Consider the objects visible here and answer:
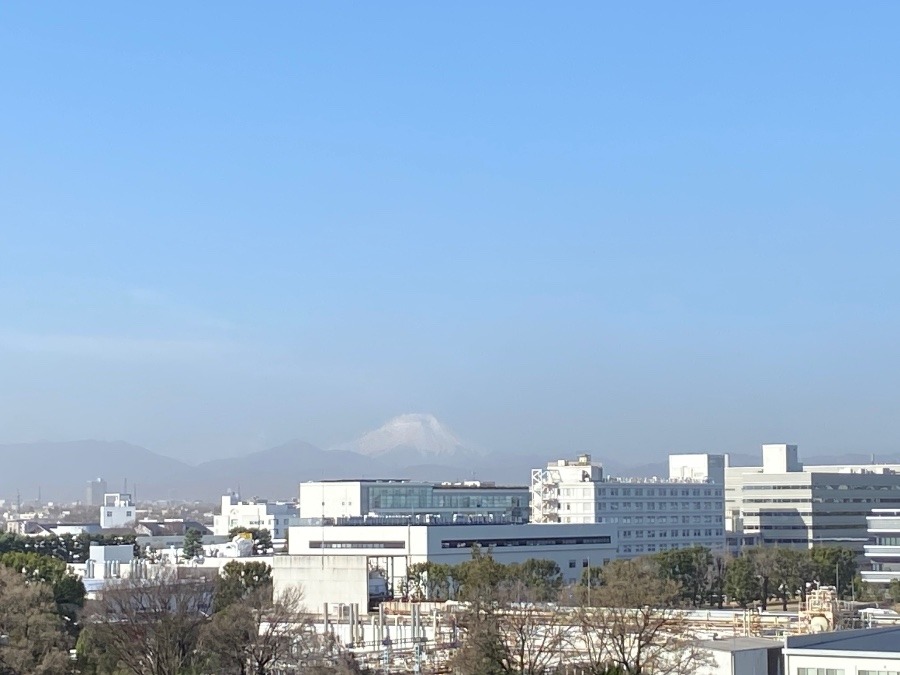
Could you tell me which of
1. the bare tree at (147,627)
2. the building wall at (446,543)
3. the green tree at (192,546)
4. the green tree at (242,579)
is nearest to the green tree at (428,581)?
the building wall at (446,543)

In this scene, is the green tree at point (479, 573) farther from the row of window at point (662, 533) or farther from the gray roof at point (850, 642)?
the gray roof at point (850, 642)

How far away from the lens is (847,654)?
32.3m

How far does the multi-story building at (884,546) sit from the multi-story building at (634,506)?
51.2 feet

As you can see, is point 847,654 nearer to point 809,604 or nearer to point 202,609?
point 809,604

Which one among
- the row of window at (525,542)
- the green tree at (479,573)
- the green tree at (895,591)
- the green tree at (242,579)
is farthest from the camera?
the row of window at (525,542)

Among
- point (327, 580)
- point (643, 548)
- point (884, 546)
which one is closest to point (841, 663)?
point (327, 580)

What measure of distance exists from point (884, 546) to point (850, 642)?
65.8 m

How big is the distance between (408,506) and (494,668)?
7285cm

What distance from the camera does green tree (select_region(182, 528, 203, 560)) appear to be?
356 ft

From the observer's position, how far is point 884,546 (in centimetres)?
9606

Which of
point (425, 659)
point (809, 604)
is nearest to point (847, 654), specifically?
point (809, 604)

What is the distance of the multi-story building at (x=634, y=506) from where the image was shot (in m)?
105

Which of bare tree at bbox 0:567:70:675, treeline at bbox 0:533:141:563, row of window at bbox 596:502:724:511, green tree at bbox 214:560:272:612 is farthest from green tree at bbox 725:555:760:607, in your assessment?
treeline at bbox 0:533:141:563

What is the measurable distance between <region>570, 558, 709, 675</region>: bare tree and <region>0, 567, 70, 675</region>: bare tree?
635 inches
